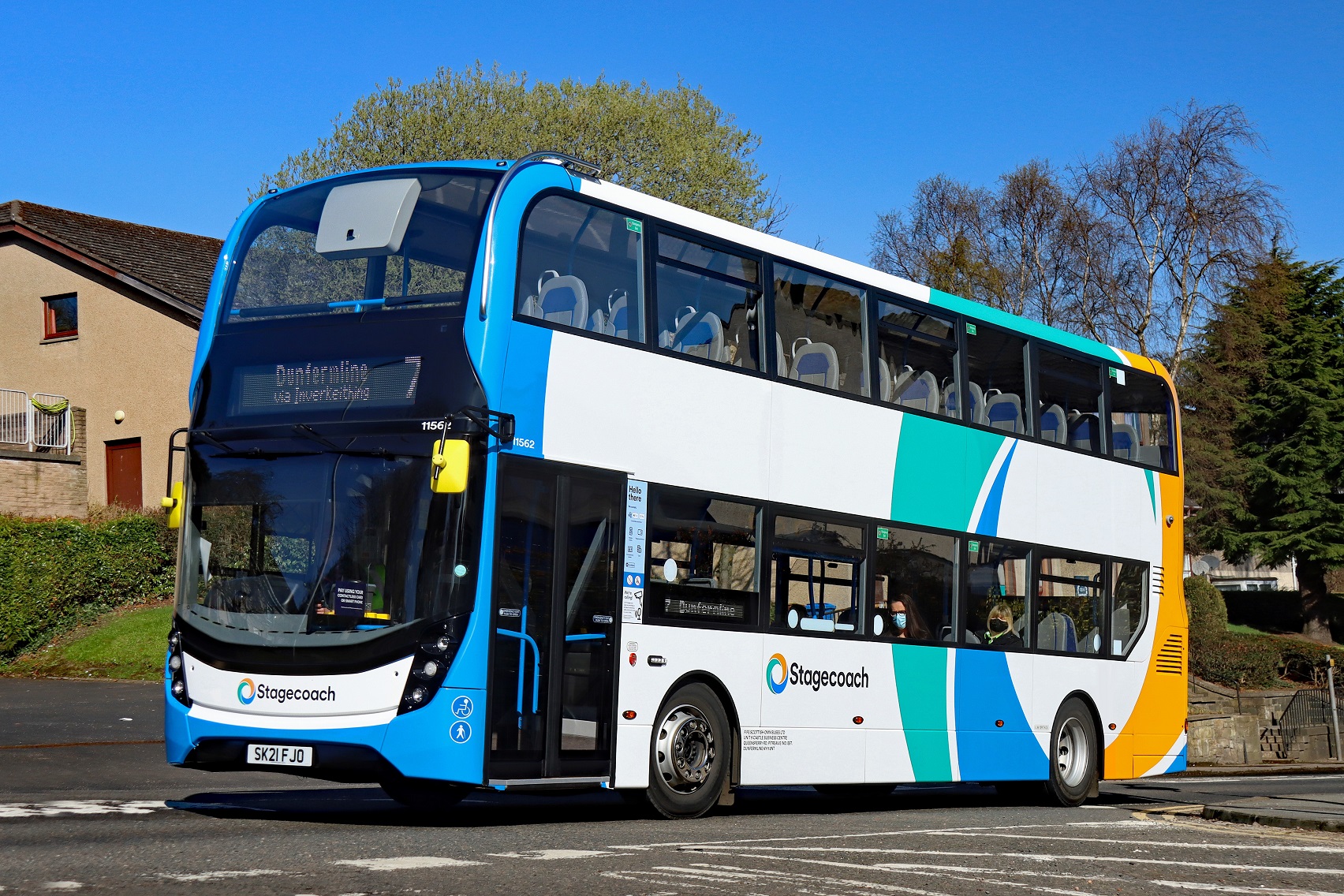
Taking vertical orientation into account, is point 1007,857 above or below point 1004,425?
below

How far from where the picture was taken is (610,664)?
11344 millimetres

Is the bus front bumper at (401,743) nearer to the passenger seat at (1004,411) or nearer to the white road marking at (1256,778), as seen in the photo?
the passenger seat at (1004,411)

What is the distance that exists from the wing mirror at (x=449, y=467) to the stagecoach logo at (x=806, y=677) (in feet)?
12.8

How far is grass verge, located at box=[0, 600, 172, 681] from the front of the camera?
26.7 metres

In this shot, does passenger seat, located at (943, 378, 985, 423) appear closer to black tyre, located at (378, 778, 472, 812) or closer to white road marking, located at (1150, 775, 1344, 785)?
black tyre, located at (378, 778, 472, 812)

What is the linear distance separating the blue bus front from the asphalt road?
2.16 feet

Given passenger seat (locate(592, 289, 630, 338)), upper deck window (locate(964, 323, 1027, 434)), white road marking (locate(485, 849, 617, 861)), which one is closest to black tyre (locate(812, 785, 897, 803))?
upper deck window (locate(964, 323, 1027, 434))

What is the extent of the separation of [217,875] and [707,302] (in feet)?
21.3

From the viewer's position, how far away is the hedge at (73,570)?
2805 cm

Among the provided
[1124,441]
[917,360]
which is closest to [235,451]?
[917,360]

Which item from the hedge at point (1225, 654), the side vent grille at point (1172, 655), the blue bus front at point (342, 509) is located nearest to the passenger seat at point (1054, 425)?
the side vent grille at point (1172, 655)

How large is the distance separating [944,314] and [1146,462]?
4.35 m

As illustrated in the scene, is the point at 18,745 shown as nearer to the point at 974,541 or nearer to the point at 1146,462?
the point at 974,541

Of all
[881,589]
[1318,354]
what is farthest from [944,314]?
[1318,354]
